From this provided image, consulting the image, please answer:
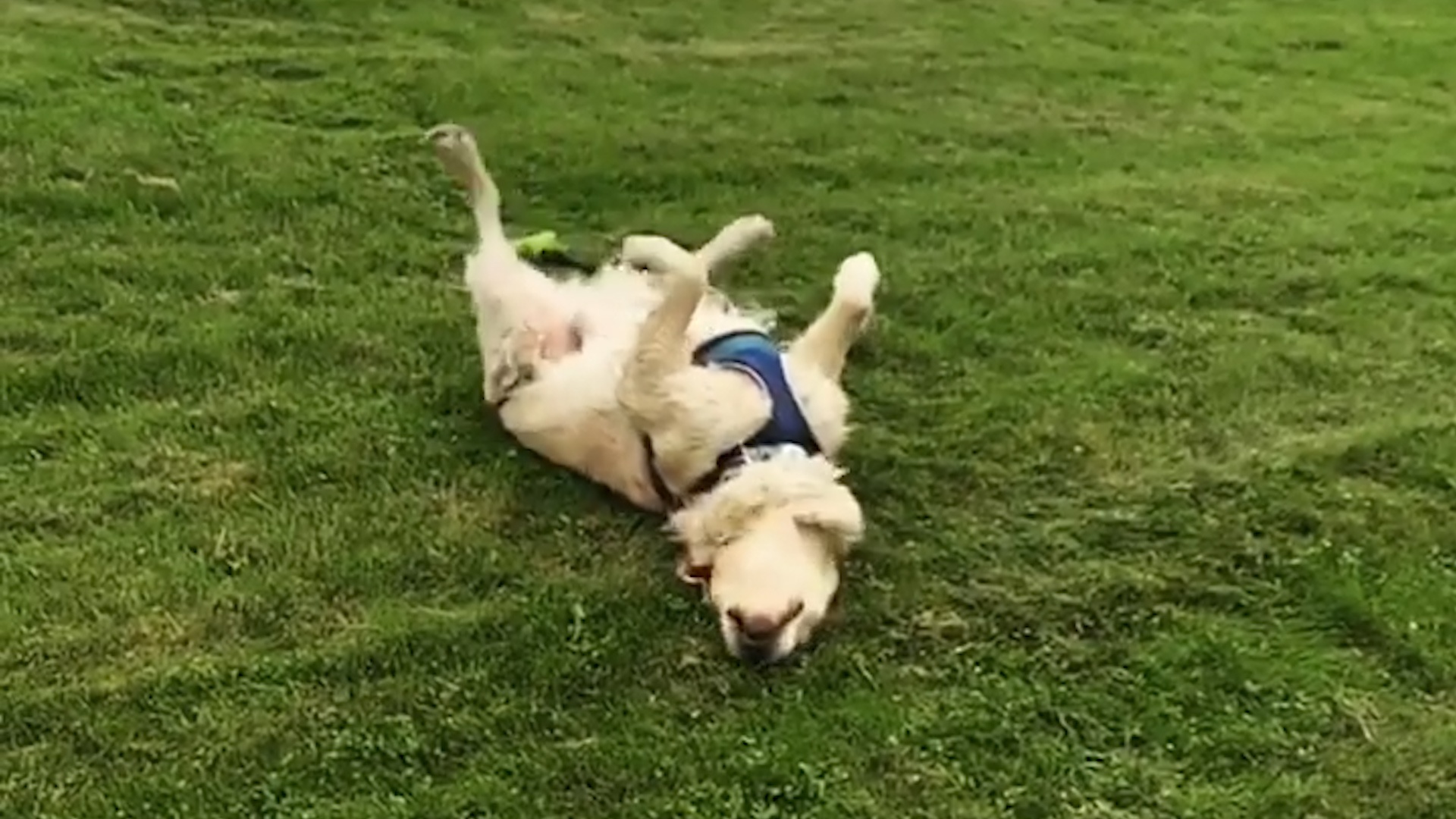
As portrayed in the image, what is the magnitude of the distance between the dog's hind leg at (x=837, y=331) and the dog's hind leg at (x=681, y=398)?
0.94 feet

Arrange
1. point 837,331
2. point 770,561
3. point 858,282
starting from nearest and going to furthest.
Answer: point 770,561
point 837,331
point 858,282

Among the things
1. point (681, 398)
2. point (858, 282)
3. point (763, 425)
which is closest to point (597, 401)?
point (681, 398)

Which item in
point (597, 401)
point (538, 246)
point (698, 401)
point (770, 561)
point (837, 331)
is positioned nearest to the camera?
point (770, 561)

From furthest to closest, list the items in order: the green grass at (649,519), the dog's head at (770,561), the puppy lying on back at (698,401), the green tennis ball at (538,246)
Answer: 1. the green tennis ball at (538,246)
2. the puppy lying on back at (698,401)
3. the dog's head at (770,561)
4. the green grass at (649,519)

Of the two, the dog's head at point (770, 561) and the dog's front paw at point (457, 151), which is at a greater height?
the dog's front paw at point (457, 151)

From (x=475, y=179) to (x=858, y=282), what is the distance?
30.9 inches

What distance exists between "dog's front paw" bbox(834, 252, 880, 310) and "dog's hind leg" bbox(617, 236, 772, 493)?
39 cm

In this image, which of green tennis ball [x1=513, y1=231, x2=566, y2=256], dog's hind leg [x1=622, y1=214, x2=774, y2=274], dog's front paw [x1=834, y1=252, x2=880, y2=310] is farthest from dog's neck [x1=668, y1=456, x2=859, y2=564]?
green tennis ball [x1=513, y1=231, x2=566, y2=256]

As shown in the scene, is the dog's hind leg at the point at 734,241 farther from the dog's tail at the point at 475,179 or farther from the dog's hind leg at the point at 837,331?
the dog's tail at the point at 475,179

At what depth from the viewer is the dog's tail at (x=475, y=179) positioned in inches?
140

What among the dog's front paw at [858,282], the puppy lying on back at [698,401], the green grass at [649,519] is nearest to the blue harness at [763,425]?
the puppy lying on back at [698,401]

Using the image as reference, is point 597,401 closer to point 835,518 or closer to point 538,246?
point 835,518

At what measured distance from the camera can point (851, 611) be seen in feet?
9.00

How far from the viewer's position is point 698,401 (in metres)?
2.91
